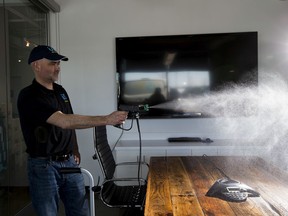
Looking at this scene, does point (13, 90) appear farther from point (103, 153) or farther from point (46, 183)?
point (46, 183)

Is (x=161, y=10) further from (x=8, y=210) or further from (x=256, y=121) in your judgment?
(x=8, y=210)

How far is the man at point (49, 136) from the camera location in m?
1.67

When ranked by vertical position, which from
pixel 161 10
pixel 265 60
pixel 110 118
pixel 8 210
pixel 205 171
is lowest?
pixel 8 210

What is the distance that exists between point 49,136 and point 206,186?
1043 millimetres

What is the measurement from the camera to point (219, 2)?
3.46 meters

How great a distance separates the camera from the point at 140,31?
11.5ft

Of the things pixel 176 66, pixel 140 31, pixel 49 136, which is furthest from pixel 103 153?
pixel 140 31

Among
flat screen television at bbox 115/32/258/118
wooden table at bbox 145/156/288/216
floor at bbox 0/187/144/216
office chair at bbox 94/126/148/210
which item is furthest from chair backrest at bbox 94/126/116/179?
flat screen television at bbox 115/32/258/118

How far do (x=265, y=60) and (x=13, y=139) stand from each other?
2978 mm

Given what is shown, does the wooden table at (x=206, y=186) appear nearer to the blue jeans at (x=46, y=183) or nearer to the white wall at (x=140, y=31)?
the blue jeans at (x=46, y=183)

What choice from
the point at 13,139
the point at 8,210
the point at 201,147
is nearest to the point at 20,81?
the point at 13,139

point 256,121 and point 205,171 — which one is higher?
point 256,121

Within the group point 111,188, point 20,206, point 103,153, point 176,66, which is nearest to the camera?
point 103,153

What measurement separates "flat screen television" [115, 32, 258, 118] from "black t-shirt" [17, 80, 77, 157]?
5.32 feet
